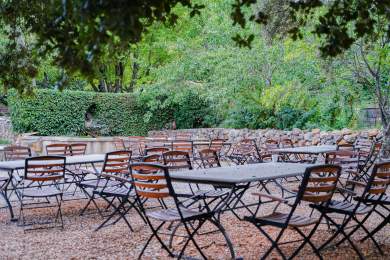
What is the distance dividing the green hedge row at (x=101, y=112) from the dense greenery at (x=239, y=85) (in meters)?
0.04

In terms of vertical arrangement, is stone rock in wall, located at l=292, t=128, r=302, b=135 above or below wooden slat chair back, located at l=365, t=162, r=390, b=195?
below

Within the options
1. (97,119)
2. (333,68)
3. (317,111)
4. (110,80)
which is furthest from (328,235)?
(110,80)

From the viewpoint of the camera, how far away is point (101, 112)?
19391 millimetres

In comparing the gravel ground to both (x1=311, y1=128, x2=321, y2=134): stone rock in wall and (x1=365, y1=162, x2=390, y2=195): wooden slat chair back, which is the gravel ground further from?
(x1=311, y1=128, x2=321, y2=134): stone rock in wall

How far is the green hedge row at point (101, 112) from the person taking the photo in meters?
17.2

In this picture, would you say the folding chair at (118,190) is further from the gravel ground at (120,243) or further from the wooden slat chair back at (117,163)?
the gravel ground at (120,243)

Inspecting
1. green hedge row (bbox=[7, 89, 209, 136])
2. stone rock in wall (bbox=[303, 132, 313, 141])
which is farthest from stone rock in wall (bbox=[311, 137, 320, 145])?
green hedge row (bbox=[7, 89, 209, 136])

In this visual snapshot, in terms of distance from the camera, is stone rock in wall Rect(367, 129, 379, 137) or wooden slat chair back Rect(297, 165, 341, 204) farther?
stone rock in wall Rect(367, 129, 379, 137)

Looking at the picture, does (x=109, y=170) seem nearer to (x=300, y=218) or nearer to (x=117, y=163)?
(x=117, y=163)

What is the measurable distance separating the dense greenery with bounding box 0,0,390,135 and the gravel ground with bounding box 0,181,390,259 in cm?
473

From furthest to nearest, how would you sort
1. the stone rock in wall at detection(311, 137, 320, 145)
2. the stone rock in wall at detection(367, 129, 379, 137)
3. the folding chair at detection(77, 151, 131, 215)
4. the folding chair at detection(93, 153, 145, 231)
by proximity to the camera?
A: the stone rock in wall at detection(311, 137, 320, 145), the stone rock in wall at detection(367, 129, 379, 137), the folding chair at detection(77, 151, 131, 215), the folding chair at detection(93, 153, 145, 231)

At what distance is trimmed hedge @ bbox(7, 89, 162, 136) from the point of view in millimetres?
17016

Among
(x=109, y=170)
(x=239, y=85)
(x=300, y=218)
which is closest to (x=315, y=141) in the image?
(x=239, y=85)

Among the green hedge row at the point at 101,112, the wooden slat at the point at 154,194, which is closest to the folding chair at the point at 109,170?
the wooden slat at the point at 154,194
